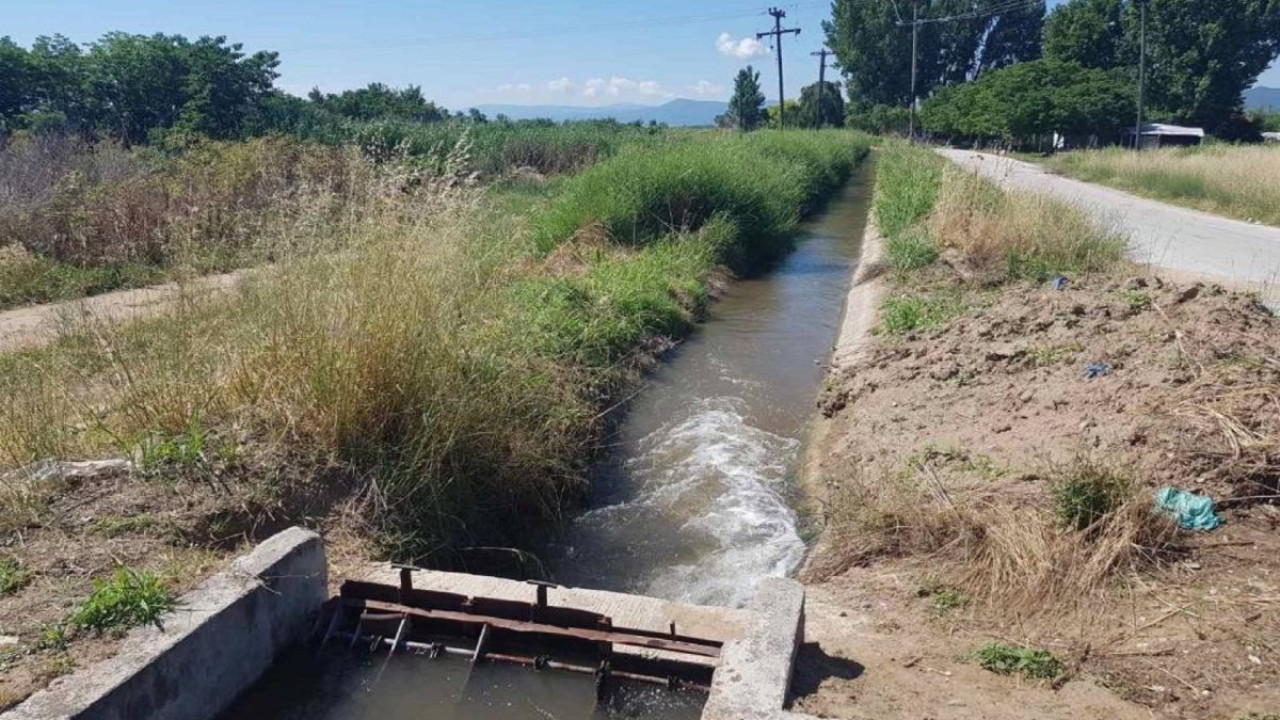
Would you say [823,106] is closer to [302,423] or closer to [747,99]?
[747,99]

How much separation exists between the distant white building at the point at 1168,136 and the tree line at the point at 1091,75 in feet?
4.07

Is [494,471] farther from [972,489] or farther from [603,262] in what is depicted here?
[603,262]

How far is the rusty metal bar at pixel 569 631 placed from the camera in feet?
12.1

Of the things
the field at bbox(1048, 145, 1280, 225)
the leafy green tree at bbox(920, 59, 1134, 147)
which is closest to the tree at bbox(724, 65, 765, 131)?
the leafy green tree at bbox(920, 59, 1134, 147)

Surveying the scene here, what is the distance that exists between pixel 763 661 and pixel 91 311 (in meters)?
4.73

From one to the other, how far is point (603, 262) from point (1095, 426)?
694 cm

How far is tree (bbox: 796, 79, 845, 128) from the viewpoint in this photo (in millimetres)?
63156

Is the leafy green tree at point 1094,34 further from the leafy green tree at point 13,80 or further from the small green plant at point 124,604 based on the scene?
the small green plant at point 124,604

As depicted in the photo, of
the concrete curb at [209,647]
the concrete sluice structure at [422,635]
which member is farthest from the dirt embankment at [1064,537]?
the concrete curb at [209,647]

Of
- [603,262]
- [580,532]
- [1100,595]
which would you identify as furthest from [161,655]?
[603,262]

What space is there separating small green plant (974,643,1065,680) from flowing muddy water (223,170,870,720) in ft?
3.73

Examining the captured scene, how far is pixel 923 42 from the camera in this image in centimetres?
6700

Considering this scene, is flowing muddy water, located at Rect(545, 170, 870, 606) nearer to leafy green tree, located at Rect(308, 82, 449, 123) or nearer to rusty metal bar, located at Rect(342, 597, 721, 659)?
rusty metal bar, located at Rect(342, 597, 721, 659)

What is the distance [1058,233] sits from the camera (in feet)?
35.0
